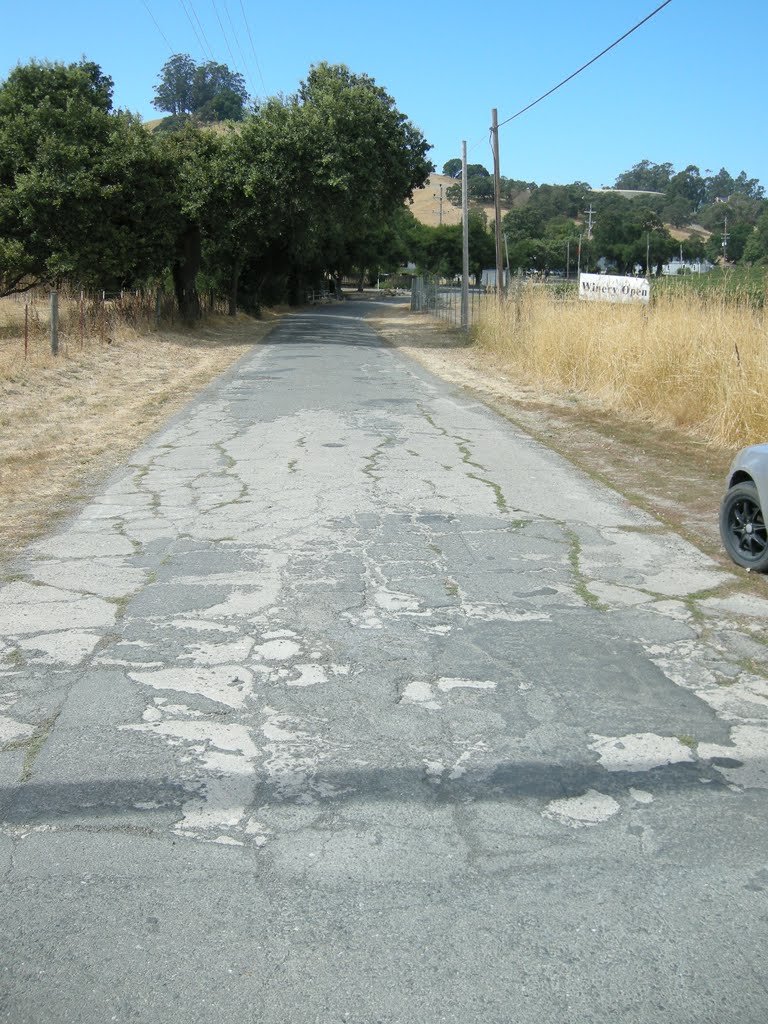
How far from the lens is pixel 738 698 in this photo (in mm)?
4445

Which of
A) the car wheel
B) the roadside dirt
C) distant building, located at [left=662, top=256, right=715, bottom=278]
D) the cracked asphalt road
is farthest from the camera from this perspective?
distant building, located at [left=662, top=256, right=715, bottom=278]

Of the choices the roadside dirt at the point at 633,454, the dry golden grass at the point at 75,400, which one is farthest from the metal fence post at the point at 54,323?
the roadside dirt at the point at 633,454

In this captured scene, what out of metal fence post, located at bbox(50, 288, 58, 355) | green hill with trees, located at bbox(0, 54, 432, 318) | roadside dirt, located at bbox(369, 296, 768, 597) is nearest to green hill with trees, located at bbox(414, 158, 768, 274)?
green hill with trees, located at bbox(0, 54, 432, 318)

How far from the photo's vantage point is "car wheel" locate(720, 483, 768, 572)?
21.2 ft

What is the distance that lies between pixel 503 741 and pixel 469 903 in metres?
1.12

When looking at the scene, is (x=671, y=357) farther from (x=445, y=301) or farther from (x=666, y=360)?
(x=445, y=301)

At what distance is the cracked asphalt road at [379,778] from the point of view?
263 cm

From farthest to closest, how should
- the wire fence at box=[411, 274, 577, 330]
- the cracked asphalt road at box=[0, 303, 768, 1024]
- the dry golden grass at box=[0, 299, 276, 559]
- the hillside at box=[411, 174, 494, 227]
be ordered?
the hillside at box=[411, 174, 494, 227] < the wire fence at box=[411, 274, 577, 330] < the dry golden grass at box=[0, 299, 276, 559] < the cracked asphalt road at box=[0, 303, 768, 1024]

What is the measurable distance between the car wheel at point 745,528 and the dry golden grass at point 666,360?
433 cm

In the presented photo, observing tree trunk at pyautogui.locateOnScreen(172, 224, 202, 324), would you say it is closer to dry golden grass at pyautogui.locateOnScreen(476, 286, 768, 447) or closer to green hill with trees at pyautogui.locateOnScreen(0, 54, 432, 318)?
green hill with trees at pyautogui.locateOnScreen(0, 54, 432, 318)

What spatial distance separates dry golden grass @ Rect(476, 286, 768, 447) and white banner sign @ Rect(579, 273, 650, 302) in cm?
24

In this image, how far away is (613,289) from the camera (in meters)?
18.0

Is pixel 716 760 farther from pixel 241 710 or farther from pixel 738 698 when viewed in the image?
pixel 241 710

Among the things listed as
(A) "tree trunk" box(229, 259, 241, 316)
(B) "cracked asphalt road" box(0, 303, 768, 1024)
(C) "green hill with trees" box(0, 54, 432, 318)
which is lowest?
(B) "cracked asphalt road" box(0, 303, 768, 1024)
